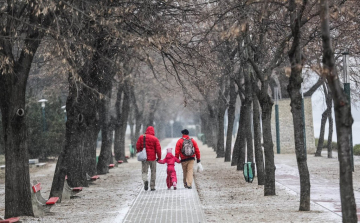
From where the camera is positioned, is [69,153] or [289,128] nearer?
[69,153]

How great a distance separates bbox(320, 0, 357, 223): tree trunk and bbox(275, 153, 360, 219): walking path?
3084mm

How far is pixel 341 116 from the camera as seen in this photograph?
9359 mm

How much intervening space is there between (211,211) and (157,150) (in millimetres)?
6179

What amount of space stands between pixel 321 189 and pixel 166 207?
204 inches

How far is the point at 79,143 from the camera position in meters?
22.2

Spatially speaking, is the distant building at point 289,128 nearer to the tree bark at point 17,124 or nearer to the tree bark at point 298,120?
the tree bark at point 298,120

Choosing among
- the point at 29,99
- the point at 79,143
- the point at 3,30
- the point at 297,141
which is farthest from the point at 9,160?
the point at 29,99

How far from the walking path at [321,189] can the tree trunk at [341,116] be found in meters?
3.08

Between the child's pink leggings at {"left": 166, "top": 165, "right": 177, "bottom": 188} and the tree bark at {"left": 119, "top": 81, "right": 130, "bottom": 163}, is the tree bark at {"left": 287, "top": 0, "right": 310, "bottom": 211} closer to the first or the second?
the child's pink leggings at {"left": 166, "top": 165, "right": 177, "bottom": 188}

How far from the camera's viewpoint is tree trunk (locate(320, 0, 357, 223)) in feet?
30.5

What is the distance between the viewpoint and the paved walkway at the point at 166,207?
12836mm

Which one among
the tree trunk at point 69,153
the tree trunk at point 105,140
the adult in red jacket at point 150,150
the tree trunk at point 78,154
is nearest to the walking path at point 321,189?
the adult in red jacket at point 150,150

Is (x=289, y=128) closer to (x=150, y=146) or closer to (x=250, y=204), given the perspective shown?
(x=150, y=146)

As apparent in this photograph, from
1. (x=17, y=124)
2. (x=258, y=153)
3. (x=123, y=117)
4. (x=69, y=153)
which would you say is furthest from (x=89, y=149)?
(x=123, y=117)
